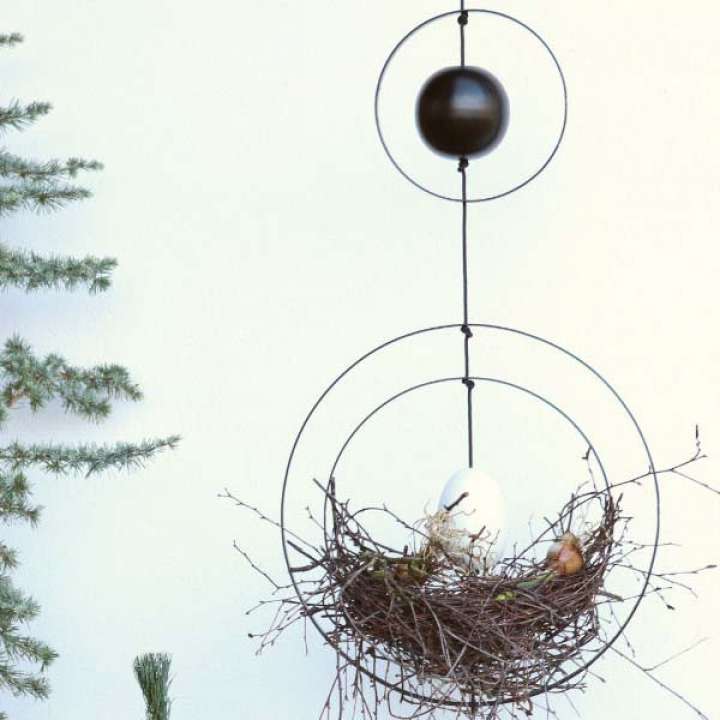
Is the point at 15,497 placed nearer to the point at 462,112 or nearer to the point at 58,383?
the point at 58,383

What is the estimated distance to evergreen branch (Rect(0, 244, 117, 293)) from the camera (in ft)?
4.65

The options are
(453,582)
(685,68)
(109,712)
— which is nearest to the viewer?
(453,582)

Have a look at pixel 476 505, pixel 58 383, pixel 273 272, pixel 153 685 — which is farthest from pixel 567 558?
pixel 58 383

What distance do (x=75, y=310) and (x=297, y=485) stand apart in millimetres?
371

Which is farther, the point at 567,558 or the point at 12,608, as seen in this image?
the point at 12,608

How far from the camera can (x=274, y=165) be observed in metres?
1.52

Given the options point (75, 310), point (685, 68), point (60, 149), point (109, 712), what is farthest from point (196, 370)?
point (685, 68)

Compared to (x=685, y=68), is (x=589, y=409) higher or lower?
lower

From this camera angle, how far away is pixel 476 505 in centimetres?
121

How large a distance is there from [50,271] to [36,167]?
13 centimetres

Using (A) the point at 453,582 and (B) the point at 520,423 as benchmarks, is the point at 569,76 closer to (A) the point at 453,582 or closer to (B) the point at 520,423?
(B) the point at 520,423

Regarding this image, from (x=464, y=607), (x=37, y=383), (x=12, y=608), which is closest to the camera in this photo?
(x=464, y=607)

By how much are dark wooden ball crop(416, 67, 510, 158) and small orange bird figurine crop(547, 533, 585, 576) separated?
0.40 m

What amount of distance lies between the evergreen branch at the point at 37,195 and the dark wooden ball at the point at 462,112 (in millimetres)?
479
